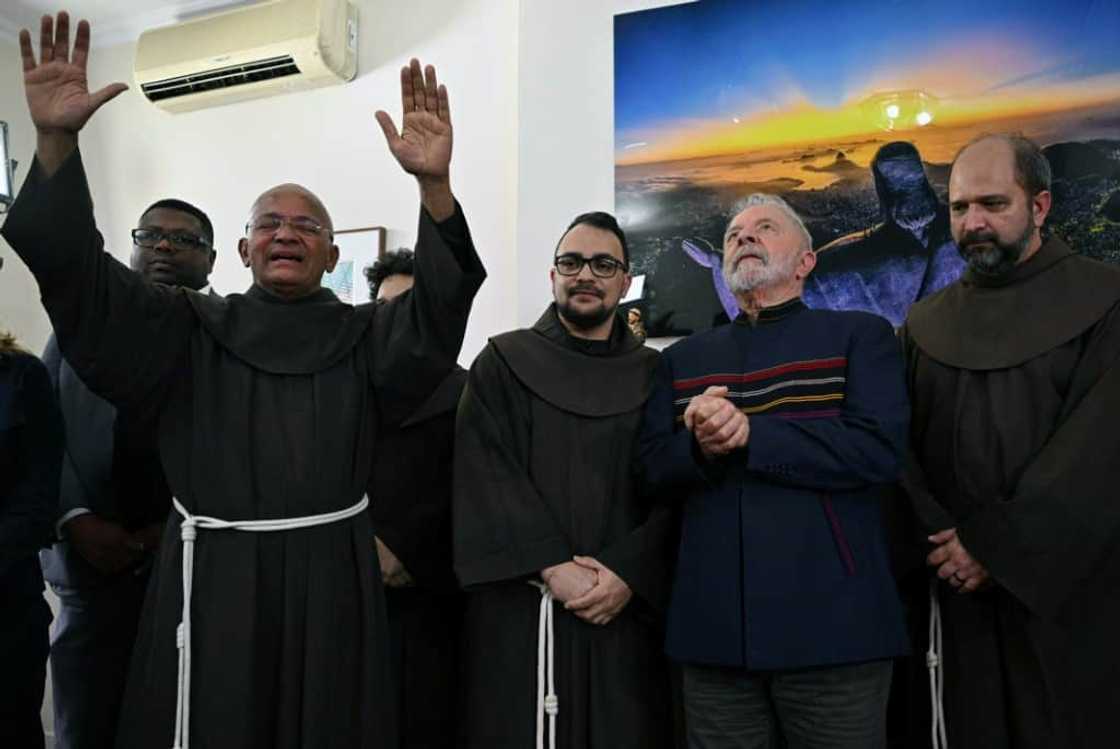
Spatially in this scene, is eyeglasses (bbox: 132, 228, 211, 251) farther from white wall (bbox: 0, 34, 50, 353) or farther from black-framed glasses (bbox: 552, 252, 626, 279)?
white wall (bbox: 0, 34, 50, 353)

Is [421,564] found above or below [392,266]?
below

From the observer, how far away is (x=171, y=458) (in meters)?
1.85

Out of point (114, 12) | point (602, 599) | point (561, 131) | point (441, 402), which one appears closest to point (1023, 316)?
point (602, 599)

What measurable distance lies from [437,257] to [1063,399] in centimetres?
154

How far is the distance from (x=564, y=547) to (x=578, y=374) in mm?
505

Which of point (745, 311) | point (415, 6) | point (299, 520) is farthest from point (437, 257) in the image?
point (415, 6)

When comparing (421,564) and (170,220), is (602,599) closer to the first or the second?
(421,564)

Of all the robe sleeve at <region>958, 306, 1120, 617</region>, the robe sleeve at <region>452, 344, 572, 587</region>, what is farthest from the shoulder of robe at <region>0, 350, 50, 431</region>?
the robe sleeve at <region>958, 306, 1120, 617</region>

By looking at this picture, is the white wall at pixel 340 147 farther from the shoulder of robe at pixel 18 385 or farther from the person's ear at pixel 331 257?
the shoulder of robe at pixel 18 385

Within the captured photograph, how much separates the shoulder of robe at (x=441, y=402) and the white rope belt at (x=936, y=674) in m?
1.49

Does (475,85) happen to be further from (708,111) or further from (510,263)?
(708,111)

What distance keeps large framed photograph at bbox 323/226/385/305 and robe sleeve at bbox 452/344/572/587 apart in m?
1.97

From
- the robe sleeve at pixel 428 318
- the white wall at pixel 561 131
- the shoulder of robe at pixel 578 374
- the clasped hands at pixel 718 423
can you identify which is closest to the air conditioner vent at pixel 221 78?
the white wall at pixel 561 131

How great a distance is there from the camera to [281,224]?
6.45ft
